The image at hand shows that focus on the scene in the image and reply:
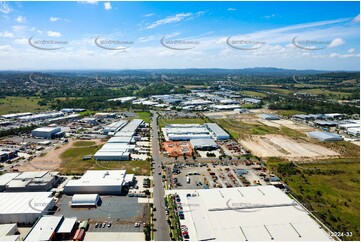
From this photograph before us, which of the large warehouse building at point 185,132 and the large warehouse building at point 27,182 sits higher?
the large warehouse building at point 27,182

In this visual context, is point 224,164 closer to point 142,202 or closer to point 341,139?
point 142,202

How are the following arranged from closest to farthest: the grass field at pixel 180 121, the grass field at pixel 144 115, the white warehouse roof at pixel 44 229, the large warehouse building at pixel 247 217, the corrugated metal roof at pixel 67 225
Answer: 1. the white warehouse roof at pixel 44 229
2. the large warehouse building at pixel 247 217
3. the corrugated metal roof at pixel 67 225
4. the grass field at pixel 180 121
5. the grass field at pixel 144 115

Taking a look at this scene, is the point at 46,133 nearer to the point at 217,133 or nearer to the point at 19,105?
the point at 217,133

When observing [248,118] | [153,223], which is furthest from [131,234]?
[248,118]

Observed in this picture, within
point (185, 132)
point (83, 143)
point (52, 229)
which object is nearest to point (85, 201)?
point (52, 229)

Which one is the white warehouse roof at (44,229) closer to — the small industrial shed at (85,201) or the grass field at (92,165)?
the small industrial shed at (85,201)

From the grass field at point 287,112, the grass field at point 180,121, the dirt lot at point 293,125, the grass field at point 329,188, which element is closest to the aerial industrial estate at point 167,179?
the grass field at point 329,188

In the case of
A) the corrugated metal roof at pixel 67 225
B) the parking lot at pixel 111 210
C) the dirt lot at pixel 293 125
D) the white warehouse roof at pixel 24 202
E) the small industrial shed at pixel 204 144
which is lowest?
the dirt lot at pixel 293 125
